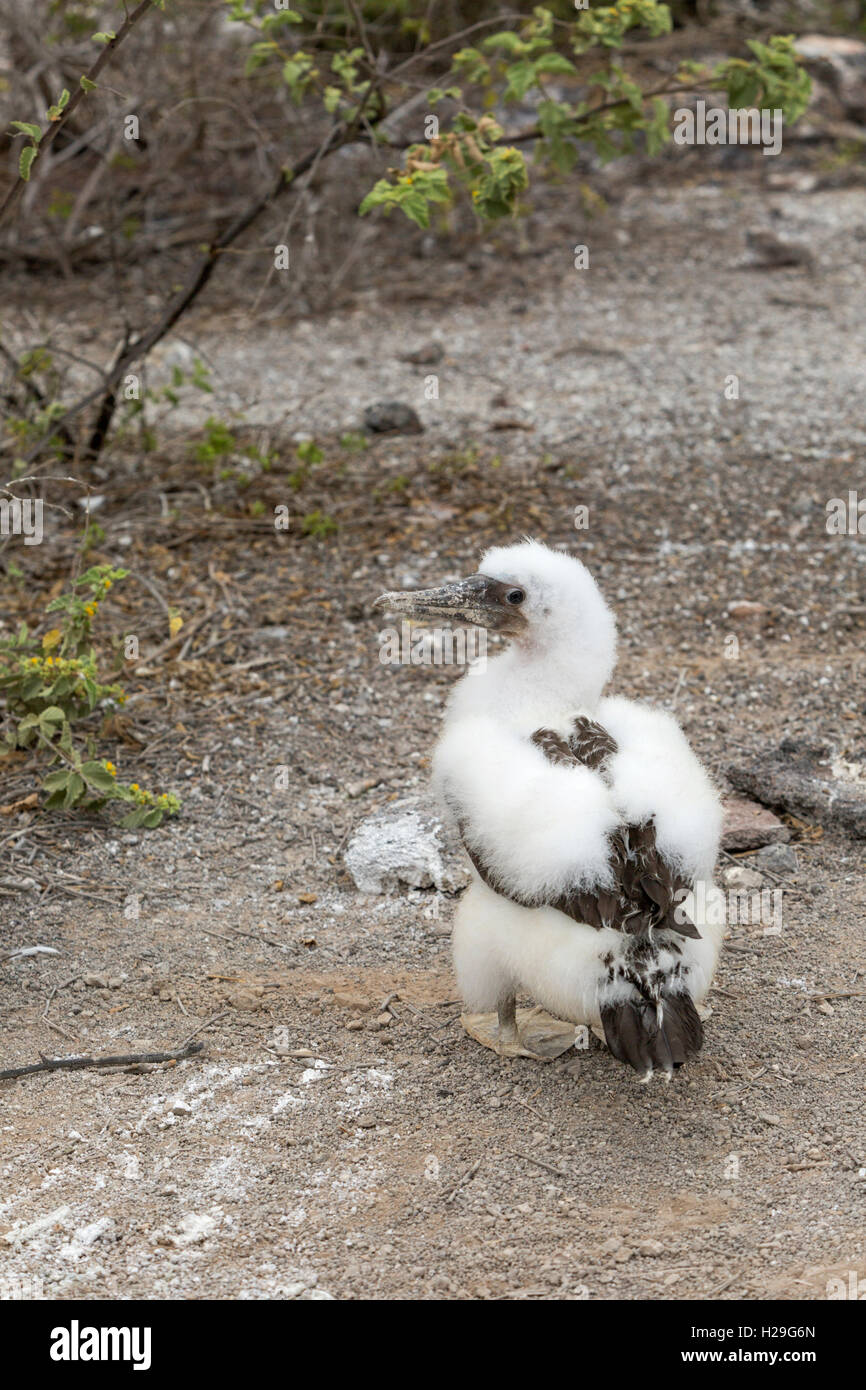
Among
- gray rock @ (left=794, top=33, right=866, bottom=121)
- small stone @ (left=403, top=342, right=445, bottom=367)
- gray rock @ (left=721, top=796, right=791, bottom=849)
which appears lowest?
gray rock @ (left=721, top=796, right=791, bottom=849)

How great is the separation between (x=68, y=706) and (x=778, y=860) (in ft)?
8.34

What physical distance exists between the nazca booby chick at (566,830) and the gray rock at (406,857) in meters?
0.73

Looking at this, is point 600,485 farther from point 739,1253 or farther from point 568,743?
point 739,1253

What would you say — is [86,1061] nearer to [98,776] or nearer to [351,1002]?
[351,1002]

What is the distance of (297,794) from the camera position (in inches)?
207

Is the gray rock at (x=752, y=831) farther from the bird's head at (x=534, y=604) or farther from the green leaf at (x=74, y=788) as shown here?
the green leaf at (x=74, y=788)

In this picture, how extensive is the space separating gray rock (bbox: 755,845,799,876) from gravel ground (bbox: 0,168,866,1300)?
0.26 ft

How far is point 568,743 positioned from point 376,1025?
3.40 ft

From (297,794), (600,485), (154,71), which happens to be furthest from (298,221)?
(297,794)

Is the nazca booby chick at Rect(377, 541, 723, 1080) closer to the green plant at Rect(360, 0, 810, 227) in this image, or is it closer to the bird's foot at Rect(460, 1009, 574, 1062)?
the bird's foot at Rect(460, 1009, 574, 1062)

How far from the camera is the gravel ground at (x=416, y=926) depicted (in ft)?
10.8

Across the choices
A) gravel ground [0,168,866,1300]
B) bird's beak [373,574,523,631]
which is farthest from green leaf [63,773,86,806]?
bird's beak [373,574,523,631]

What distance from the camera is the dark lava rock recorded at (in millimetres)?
4879

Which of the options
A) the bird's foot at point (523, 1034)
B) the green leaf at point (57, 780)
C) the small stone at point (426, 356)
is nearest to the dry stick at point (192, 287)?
the small stone at point (426, 356)
